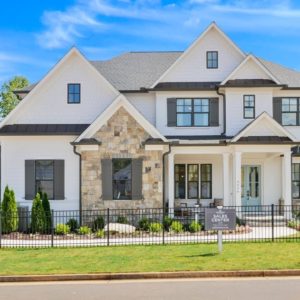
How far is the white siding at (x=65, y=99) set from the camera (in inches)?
1000

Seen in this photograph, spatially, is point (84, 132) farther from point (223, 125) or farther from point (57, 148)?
point (223, 125)

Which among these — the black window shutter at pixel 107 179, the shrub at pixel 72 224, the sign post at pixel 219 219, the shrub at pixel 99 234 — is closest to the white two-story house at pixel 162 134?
the black window shutter at pixel 107 179

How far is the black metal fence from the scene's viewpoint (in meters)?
18.5

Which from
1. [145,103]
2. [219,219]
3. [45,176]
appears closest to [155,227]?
[219,219]

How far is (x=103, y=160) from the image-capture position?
78.6 ft

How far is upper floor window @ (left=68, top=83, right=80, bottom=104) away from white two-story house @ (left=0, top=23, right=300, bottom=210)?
0.05 meters

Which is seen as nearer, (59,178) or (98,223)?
(98,223)

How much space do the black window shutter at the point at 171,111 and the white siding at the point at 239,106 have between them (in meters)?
2.62

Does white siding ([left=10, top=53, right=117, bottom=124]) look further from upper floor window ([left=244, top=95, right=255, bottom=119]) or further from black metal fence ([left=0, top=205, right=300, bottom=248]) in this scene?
upper floor window ([left=244, top=95, right=255, bottom=119])

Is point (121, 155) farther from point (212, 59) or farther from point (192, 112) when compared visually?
point (212, 59)

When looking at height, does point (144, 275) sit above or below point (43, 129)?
below

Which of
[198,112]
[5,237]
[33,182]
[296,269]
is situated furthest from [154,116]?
[296,269]

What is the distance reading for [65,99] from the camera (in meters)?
25.6

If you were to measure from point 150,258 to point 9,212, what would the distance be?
9.43 meters
